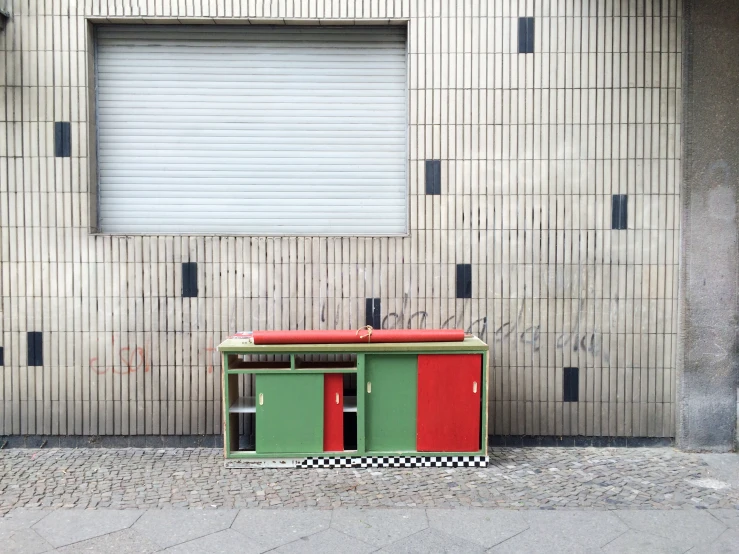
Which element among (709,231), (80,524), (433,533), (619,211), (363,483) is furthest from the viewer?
(619,211)

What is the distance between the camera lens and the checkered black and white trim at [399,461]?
20.0 ft

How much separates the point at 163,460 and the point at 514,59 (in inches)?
228

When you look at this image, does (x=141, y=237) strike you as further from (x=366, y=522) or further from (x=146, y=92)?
(x=366, y=522)

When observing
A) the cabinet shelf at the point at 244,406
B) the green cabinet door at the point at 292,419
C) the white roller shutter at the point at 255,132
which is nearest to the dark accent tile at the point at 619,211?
the white roller shutter at the point at 255,132

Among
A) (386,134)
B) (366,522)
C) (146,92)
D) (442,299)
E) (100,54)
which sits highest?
(100,54)

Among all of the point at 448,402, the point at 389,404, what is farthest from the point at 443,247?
the point at 389,404

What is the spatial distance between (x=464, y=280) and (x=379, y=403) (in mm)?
1711

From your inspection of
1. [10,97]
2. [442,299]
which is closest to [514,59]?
[442,299]

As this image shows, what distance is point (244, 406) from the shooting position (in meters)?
6.30

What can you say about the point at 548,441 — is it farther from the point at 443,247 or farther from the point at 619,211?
the point at 619,211

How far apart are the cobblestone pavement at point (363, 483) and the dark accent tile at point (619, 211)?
2523 mm

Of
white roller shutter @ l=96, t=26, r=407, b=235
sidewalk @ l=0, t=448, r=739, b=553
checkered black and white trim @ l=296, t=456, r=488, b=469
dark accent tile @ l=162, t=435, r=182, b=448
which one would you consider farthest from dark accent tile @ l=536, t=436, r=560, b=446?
dark accent tile @ l=162, t=435, r=182, b=448

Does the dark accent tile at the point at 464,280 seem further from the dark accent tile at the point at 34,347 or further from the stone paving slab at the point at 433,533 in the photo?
the dark accent tile at the point at 34,347

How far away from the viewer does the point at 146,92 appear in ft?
22.6
